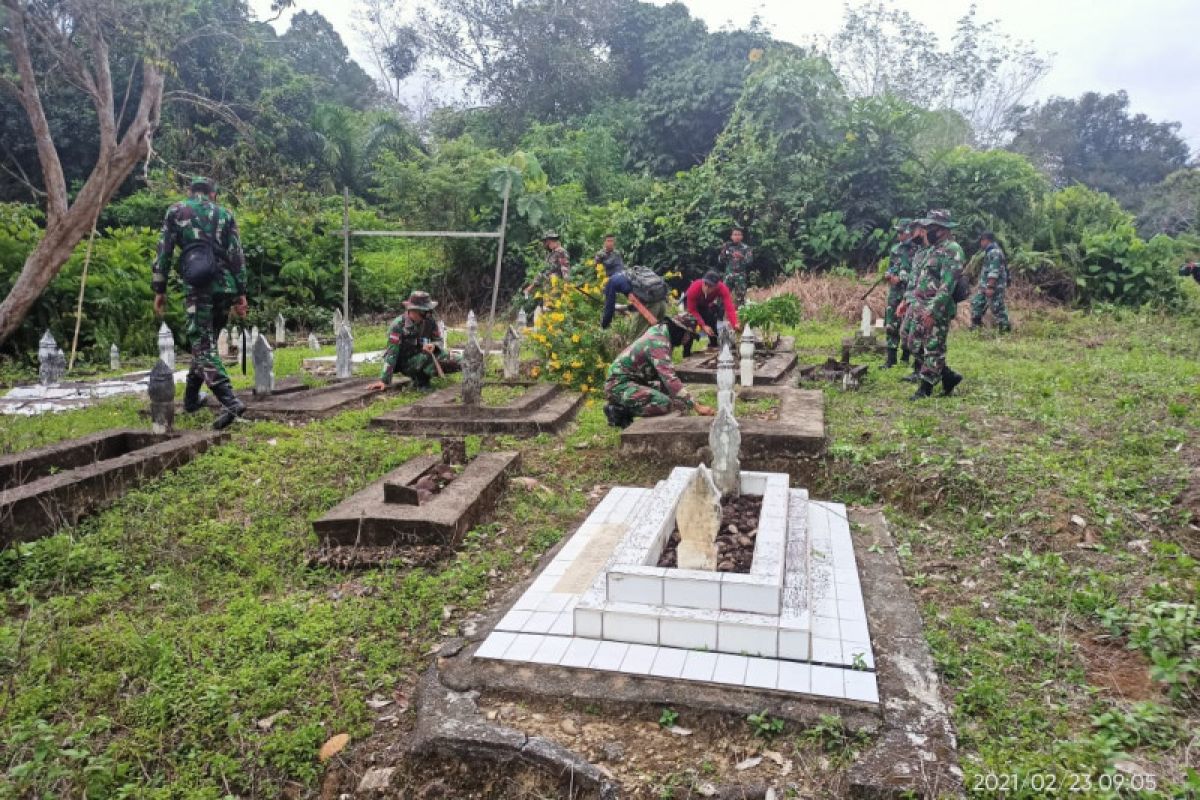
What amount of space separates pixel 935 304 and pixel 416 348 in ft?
18.0

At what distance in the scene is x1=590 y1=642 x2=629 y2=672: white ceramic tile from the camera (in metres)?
3.17

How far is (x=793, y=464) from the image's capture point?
19.1ft

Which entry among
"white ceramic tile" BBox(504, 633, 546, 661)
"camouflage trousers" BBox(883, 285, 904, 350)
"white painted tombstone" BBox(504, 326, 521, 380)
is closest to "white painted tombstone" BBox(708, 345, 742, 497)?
"white ceramic tile" BBox(504, 633, 546, 661)

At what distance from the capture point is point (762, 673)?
3092 millimetres

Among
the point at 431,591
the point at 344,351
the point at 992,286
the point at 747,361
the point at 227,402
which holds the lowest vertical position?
the point at 431,591

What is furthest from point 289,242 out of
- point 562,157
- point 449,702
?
point 449,702

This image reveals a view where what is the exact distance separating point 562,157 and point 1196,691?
2029 cm

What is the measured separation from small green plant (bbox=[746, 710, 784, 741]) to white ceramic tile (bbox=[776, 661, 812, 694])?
0.50ft

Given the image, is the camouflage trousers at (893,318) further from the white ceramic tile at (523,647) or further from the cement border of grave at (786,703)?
the white ceramic tile at (523,647)

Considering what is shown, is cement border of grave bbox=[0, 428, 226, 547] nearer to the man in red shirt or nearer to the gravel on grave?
the gravel on grave

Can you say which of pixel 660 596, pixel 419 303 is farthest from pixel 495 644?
pixel 419 303

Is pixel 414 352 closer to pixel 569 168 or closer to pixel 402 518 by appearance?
pixel 402 518

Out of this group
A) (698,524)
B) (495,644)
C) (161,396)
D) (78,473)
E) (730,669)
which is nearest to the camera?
(730,669)

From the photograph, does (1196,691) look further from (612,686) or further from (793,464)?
(793,464)
